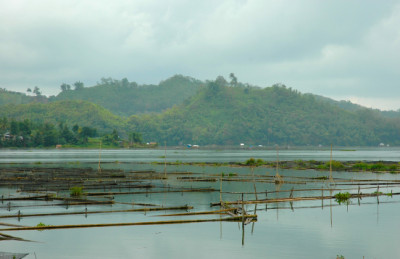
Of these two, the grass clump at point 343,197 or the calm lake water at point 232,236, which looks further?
the grass clump at point 343,197

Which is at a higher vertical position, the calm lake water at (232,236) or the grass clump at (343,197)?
the grass clump at (343,197)

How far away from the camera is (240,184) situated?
46000mm

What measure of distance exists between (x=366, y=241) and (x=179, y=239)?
9.57 meters

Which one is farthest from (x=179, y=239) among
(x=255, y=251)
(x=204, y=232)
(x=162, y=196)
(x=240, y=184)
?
(x=240, y=184)

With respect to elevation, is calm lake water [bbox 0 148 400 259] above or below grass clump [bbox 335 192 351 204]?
below

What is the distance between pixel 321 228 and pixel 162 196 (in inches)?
599

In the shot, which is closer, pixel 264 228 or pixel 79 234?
pixel 79 234

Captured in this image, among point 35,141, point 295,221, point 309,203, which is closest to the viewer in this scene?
point 295,221

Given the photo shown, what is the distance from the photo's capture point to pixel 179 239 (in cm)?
2138

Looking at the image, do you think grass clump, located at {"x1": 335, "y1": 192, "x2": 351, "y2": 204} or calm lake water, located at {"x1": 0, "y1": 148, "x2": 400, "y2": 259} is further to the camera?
grass clump, located at {"x1": 335, "y1": 192, "x2": 351, "y2": 204}

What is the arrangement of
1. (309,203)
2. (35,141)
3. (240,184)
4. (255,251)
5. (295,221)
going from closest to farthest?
(255,251), (295,221), (309,203), (240,184), (35,141)

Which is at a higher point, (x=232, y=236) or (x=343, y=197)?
(x=343, y=197)

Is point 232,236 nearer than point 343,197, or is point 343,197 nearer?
point 232,236

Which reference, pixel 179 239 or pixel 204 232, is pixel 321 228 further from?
pixel 179 239
